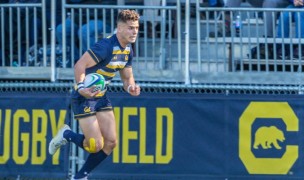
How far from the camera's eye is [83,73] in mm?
10773

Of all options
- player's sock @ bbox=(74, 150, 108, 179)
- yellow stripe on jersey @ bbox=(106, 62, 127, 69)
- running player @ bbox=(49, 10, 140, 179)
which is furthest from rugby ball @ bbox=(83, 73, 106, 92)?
player's sock @ bbox=(74, 150, 108, 179)

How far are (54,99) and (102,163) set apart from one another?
3.47 feet

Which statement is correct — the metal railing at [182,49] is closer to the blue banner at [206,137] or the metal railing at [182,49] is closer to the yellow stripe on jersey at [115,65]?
the blue banner at [206,137]

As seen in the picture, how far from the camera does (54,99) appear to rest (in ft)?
40.9

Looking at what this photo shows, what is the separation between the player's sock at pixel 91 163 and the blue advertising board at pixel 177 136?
37.5 inches

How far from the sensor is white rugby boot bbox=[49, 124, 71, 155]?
11604mm

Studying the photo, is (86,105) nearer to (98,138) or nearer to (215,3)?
(98,138)

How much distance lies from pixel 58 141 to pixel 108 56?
1.33 metres

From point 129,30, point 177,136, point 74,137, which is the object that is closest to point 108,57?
point 129,30

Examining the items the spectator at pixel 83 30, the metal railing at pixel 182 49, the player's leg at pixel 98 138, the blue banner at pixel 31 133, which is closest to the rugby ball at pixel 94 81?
the player's leg at pixel 98 138

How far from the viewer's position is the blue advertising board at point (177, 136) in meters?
12.3

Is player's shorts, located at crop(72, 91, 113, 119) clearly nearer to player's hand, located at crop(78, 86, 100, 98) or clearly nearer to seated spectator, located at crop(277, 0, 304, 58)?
player's hand, located at crop(78, 86, 100, 98)

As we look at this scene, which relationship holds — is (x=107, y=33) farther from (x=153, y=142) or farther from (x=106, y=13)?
(x=153, y=142)

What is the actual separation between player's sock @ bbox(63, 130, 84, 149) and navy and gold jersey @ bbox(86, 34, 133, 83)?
77cm
